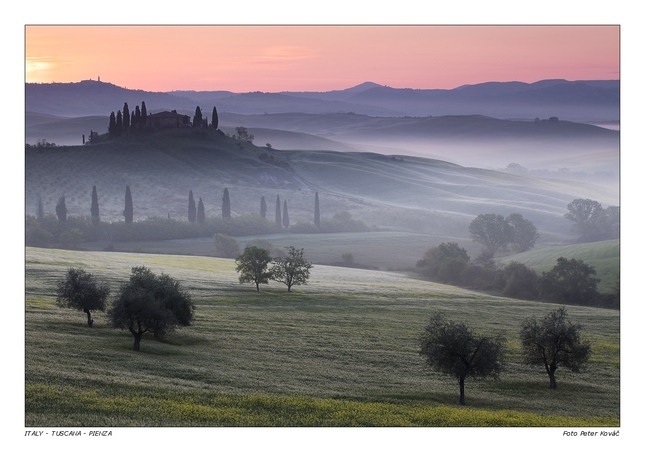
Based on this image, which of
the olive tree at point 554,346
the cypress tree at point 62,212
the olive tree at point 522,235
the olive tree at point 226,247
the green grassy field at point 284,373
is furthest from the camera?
the olive tree at point 522,235

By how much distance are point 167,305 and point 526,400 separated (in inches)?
1045

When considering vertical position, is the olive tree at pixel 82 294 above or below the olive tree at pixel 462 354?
above

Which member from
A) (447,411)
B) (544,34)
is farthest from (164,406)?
(544,34)

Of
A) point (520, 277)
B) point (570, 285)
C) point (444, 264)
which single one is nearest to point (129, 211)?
point (444, 264)

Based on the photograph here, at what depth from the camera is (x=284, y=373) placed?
43094 millimetres

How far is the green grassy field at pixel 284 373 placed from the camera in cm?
3253

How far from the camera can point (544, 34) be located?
45.7m

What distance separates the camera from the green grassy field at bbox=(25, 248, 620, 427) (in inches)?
1281

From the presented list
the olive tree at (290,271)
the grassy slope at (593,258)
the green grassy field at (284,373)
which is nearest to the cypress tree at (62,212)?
the green grassy field at (284,373)

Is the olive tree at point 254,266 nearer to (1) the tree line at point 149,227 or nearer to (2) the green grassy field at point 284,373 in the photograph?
(2) the green grassy field at point 284,373

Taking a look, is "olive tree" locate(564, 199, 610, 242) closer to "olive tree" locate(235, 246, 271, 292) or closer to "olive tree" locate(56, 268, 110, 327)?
"olive tree" locate(235, 246, 271, 292)

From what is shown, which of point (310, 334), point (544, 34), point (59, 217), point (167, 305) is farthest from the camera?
point (59, 217)

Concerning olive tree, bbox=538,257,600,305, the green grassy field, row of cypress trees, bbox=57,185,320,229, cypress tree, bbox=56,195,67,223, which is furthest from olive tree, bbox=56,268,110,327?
cypress tree, bbox=56,195,67,223
